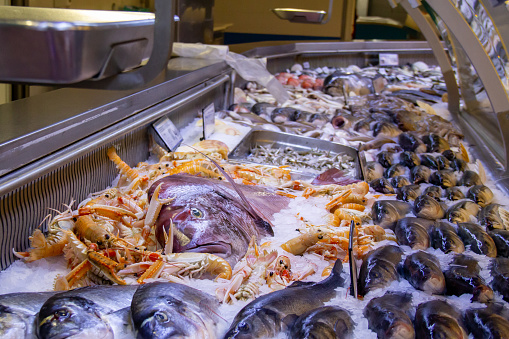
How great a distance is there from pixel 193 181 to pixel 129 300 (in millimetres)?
753

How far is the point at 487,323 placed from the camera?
1.22m

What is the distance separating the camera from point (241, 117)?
12.9ft

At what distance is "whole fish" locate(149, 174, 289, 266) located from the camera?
1.63 meters

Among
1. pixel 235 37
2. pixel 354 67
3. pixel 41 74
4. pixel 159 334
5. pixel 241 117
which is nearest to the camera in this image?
pixel 41 74

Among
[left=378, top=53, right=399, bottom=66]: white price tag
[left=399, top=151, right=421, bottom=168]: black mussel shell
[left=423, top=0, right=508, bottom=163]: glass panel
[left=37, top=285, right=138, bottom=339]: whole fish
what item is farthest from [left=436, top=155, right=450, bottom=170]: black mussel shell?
[left=378, top=53, right=399, bottom=66]: white price tag

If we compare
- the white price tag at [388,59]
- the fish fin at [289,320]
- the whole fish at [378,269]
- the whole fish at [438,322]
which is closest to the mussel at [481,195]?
the whole fish at [378,269]

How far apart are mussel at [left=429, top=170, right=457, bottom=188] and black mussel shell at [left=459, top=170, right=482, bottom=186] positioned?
48 millimetres

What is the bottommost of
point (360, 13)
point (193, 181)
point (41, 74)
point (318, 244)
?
point (318, 244)

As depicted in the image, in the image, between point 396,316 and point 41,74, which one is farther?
point 396,316

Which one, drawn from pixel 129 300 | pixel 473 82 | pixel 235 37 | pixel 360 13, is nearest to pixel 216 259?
pixel 129 300

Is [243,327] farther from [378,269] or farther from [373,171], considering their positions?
[373,171]

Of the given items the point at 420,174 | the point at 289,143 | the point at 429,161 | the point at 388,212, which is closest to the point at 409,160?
the point at 429,161

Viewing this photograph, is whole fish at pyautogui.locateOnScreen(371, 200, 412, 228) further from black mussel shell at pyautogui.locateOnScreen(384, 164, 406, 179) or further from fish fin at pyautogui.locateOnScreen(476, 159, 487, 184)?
fish fin at pyautogui.locateOnScreen(476, 159, 487, 184)

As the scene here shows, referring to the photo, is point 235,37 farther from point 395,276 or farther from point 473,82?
point 395,276
